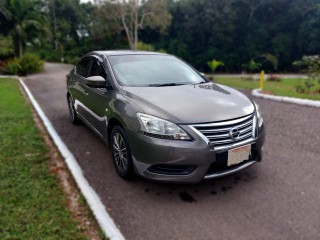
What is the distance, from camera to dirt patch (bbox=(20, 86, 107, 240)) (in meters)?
2.85

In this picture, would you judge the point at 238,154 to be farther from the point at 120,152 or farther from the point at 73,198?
the point at 73,198

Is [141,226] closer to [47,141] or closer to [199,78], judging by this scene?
[199,78]

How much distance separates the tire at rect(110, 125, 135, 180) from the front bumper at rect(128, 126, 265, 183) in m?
0.20

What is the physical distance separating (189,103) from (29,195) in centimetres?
218

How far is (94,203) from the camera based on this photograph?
3254 millimetres

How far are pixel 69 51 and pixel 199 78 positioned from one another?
43993 millimetres

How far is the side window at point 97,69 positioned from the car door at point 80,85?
0.72 feet

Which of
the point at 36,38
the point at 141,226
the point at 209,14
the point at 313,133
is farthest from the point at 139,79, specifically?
the point at 209,14

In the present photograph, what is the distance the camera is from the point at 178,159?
3121 mm

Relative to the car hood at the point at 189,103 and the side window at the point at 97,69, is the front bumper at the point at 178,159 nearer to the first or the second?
the car hood at the point at 189,103

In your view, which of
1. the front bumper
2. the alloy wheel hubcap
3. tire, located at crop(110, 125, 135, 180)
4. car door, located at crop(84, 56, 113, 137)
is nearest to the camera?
the front bumper

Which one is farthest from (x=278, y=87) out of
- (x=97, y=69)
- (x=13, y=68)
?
(x=13, y=68)

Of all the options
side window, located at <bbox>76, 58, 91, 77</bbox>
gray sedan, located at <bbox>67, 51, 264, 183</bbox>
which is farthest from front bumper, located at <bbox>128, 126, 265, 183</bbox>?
side window, located at <bbox>76, 58, 91, 77</bbox>

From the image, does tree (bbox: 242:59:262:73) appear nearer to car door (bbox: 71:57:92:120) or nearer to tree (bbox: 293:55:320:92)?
tree (bbox: 293:55:320:92)
